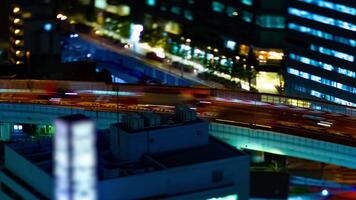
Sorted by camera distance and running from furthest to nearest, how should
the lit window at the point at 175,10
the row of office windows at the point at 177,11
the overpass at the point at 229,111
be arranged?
the lit window at the point at 175,10 → the row of office windows at the point at 177,11 → the overpass at the point at 229,111

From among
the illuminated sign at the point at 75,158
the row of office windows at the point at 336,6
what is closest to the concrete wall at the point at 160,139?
the illuminated sign at the point at 75,158

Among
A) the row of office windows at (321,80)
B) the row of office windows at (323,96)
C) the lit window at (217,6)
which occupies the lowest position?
the row of office windows at (323,96)

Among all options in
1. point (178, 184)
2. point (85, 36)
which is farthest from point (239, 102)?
point (85, 36)

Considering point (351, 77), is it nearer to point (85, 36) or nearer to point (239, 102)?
point (239, 102)

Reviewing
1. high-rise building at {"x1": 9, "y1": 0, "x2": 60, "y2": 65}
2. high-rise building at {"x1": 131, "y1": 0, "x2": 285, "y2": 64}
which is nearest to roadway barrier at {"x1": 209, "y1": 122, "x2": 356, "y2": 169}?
high-rise building at {"x1": 9, "y1": 0, "x2": 60, "y2": 65}

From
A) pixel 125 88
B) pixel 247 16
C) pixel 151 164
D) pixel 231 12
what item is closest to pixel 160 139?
pixel 151 164

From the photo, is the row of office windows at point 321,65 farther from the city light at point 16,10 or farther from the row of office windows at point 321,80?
the city light at point 16,10

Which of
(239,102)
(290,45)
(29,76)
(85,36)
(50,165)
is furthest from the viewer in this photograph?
(85,36)
